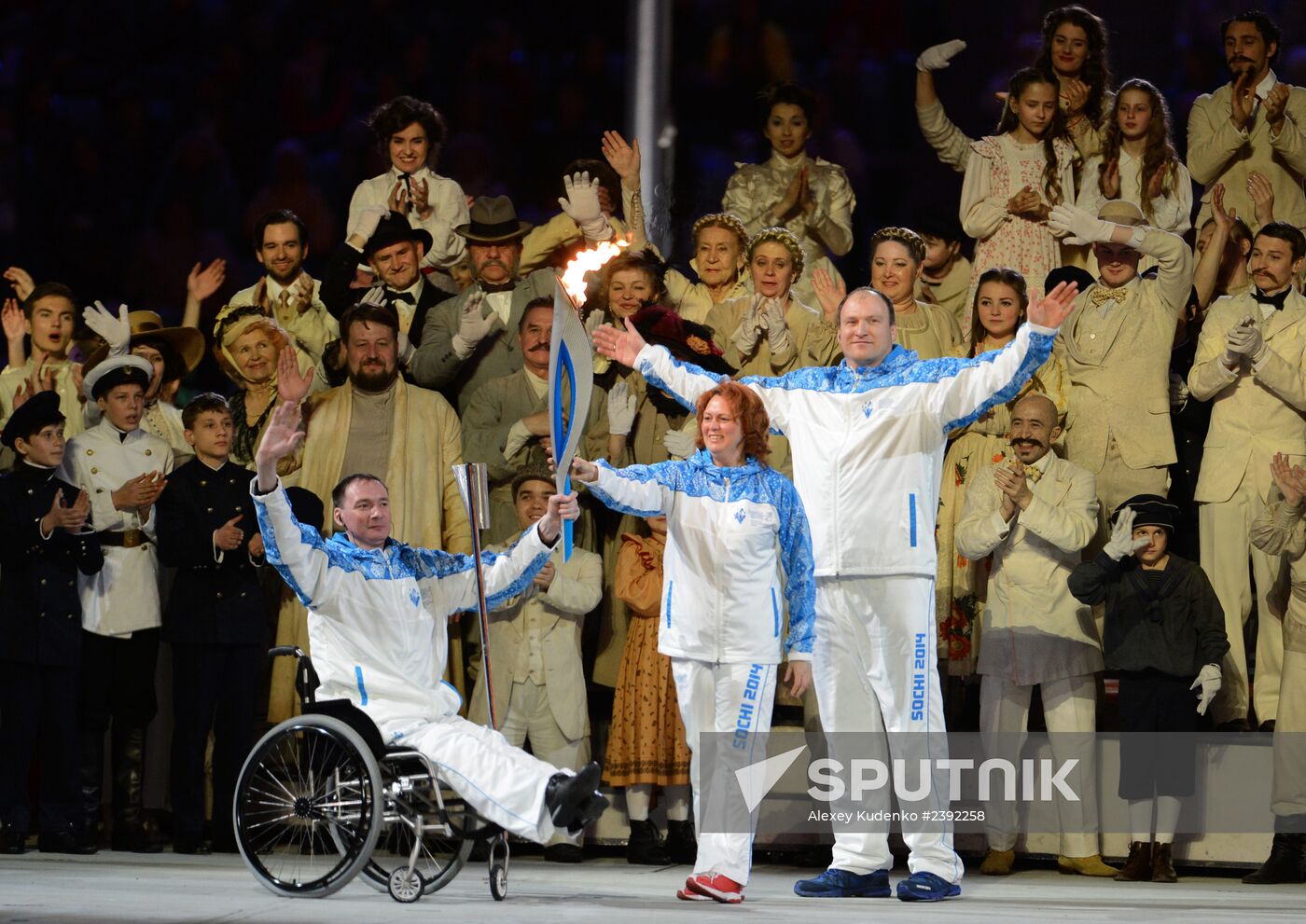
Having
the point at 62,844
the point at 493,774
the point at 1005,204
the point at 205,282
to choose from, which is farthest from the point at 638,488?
the point at 205,282

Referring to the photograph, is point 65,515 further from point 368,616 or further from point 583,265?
point 583,265

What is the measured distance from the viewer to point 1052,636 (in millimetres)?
7039

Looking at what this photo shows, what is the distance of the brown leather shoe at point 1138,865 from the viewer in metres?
6.76

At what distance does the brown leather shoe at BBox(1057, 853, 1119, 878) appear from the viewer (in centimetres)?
687

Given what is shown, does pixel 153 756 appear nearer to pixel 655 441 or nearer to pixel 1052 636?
pixel 655 441

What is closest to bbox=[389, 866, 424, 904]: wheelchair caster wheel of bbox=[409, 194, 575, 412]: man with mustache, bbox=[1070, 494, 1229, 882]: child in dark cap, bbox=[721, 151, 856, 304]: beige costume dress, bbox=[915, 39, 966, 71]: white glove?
bbox=[1070, 494, 1229, 882]: child in dark cap

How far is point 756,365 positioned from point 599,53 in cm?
319

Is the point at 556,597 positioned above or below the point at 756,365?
below

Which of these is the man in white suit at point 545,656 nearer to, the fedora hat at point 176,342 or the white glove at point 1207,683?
the fedora hat at point 176,342

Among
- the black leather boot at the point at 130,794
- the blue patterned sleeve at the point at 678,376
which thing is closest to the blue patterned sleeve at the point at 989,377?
the blue patterned sleeve at the point at 678,376

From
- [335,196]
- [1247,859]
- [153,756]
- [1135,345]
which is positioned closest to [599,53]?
[335,196]

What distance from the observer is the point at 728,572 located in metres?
5.87

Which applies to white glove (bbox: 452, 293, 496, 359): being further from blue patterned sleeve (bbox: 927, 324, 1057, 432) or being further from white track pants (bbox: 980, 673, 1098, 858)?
white track pants (bbox: 980, 673, 1098, 858)

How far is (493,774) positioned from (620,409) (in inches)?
94.3
